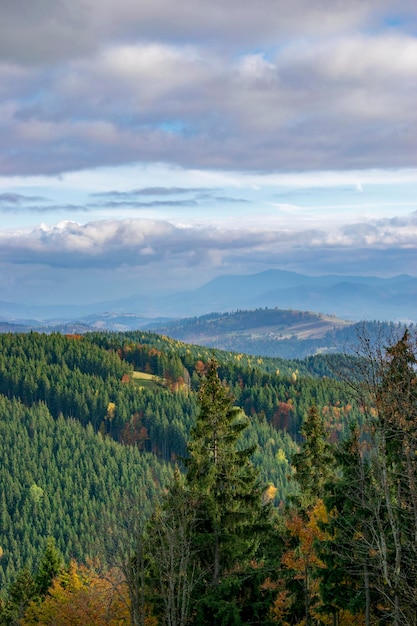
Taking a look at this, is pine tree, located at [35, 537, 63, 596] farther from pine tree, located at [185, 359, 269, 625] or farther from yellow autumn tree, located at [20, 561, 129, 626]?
pine tree, located at [185, 359, 269, 625]

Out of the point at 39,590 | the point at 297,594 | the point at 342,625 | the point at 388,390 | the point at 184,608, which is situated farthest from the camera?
the point at 39,590

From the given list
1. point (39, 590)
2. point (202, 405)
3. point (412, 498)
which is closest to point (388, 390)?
point (412, 498)

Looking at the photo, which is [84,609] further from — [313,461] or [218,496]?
[313,461]

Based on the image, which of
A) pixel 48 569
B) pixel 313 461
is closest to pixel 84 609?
pixel 313 461

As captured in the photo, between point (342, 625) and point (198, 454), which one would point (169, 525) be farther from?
point (342, 625)

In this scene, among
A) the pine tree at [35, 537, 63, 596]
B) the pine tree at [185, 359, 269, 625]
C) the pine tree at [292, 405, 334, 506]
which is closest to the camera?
the pine tree at [185, 359, 269, 625]

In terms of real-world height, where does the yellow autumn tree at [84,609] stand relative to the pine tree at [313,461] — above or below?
below

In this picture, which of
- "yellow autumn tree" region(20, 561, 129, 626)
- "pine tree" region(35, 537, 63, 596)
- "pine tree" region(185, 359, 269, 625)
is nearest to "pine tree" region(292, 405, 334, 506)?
"pine tree" region(185, 359, 269, 625)

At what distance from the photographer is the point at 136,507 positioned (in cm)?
3334

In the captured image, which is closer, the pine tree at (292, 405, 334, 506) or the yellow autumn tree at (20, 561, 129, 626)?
the pine tree at (292, 405, 334, 506)

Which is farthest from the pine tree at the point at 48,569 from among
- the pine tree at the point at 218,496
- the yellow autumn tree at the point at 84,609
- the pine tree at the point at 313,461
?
the pine tree at the point at 218,496

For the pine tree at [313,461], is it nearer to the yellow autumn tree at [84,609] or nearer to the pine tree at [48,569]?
the yellow autumn tree at [84,609]

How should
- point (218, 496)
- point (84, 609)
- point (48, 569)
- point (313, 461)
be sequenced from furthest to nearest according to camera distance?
point (48, 569)
point (84, 609)
point (313, 461)
point (218, 496)

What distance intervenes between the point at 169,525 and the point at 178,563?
260 centimetres
